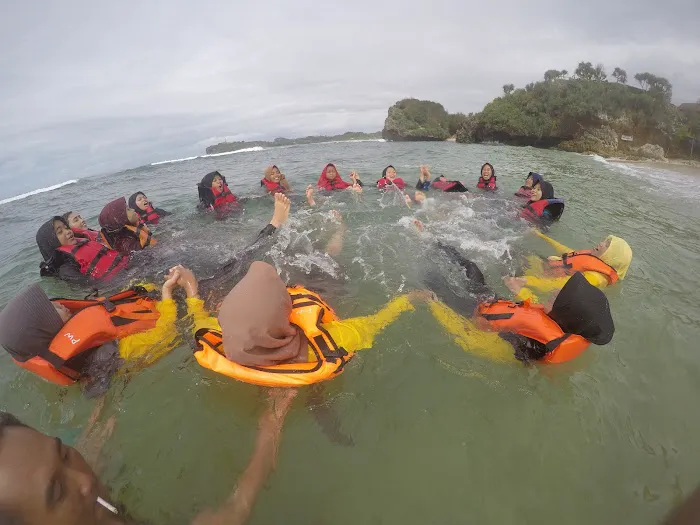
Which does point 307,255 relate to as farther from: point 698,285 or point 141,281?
point 698,285

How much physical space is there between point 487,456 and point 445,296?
217 cm

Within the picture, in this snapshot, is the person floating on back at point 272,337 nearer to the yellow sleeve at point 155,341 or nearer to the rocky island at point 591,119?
the yellow sleeve at point 155,341

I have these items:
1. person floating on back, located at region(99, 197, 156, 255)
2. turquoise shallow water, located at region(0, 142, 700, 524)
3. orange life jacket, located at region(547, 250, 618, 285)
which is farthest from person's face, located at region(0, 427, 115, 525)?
person floating on back, located at region(99, 197, 156, 255)

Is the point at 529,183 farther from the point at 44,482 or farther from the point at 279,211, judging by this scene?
the point at 44,482

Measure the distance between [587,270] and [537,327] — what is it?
6.75 ft

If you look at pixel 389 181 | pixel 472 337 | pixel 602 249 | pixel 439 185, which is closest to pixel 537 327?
pixel 472 337

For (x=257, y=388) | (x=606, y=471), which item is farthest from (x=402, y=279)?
(x=606, y=471)

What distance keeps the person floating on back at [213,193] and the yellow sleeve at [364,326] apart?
22.1ft

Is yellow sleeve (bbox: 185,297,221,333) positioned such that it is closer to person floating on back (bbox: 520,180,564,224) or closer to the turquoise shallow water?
the turquoise shallow water

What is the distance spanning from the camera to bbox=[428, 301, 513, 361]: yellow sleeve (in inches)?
138

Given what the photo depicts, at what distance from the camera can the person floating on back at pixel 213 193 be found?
9.12 meters

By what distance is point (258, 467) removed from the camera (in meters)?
2.58

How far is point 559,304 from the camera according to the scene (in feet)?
10.1

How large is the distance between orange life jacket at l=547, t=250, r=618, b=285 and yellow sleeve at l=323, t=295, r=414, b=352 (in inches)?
92.7
